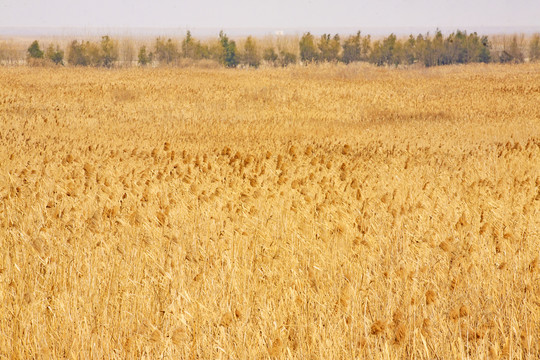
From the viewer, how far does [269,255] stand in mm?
4285

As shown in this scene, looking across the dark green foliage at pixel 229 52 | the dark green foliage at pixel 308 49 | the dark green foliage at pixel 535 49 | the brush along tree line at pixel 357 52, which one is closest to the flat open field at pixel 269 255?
the brush along tree line at pixel 357 52

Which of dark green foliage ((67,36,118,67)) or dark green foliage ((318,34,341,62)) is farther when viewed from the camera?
dark green foliage ((318,34,341,62))

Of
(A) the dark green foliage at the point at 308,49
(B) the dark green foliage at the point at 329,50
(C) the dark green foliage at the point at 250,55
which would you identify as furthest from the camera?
(B) the dark green foliage at the point at 329,50

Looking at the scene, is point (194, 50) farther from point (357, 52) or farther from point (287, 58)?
point (357, 52)

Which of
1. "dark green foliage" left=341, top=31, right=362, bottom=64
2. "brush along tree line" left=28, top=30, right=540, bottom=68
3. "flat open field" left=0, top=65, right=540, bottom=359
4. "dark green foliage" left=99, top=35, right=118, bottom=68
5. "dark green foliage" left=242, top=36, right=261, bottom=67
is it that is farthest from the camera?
"dark green foliage" left=341, top=31, right=362, bottom=64

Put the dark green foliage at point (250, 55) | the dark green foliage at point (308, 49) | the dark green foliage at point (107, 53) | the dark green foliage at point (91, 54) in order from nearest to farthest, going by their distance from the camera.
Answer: the dark green foliage at point (91, 54) < the dark green foliage at point (107, 53) < the dark green foliage at point (250, 55) < the dark green foliage at point (308, 49)

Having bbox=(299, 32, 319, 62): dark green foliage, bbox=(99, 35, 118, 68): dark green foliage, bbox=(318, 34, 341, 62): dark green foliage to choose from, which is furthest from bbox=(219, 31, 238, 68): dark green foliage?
bbox=(99, 35, 118, 68): dark green foliage

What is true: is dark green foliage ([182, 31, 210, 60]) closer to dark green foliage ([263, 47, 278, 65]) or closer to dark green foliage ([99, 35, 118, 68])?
dark green foliage ([263, 47, 278, 65])

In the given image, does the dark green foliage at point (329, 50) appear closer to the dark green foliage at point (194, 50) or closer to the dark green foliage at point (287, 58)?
the dark green foliage at point (287, 58)

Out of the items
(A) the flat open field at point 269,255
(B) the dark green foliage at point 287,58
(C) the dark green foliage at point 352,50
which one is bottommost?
(A) the flat open field at point 269,255

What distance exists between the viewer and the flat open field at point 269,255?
2.89 meters

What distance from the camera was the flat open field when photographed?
2895 mm

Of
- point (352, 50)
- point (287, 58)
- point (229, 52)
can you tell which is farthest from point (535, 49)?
point (229, 52)

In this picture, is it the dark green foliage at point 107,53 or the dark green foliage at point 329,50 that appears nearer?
the dark green foliage at point 107,53
